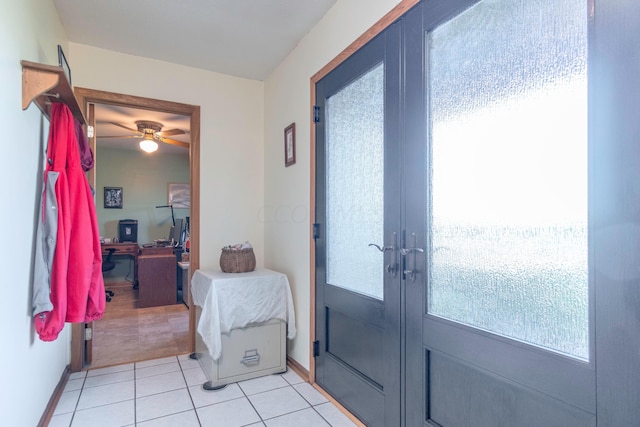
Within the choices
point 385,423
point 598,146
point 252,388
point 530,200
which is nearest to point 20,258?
point 252,388

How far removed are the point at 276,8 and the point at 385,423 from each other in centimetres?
241

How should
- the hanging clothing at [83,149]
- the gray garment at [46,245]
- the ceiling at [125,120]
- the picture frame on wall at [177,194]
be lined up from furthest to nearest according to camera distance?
the picture frame on wall at [177,194] < the ceiling at [125,120] < the hanging clothing at [83,149] < the gray garment at [46,245]

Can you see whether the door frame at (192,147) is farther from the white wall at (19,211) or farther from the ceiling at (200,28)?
the white wall at (19,211)

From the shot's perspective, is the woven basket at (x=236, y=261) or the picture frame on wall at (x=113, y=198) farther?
the picture frame on wall at (x=113, y=198)

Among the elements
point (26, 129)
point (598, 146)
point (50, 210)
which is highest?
point (26, 129)

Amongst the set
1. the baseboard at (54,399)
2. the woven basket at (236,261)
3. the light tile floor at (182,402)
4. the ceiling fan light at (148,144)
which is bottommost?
the light tile floor at (182,402)

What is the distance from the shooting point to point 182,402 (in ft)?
7.07

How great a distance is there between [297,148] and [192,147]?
3.29ft

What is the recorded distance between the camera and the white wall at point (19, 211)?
1365 millimetres

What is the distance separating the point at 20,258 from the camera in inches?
60.4

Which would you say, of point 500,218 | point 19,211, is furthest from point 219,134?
point 500,218

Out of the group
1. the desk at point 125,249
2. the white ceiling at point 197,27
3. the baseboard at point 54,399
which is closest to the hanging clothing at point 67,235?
the baseboard at point 54,399

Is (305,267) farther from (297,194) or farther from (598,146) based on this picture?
(598,146)

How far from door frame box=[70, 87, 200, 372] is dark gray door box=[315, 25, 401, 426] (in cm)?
122
